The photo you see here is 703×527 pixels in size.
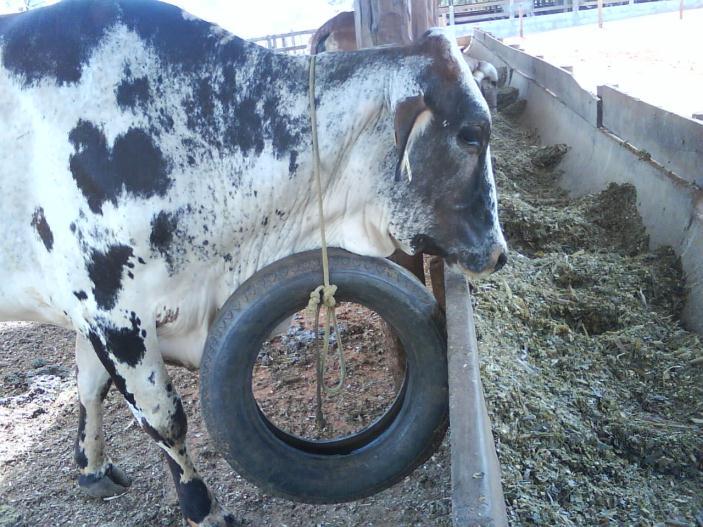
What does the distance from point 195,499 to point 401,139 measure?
154 centimetres

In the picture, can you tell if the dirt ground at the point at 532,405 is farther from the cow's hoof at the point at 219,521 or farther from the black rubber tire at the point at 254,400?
the black rubber tire at the point at 254,400

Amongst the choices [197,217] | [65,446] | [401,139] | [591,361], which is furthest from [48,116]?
[591,361]

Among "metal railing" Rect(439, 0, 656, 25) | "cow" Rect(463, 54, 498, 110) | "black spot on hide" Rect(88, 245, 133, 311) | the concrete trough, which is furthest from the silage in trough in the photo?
"metal railing" Rect(439, 0, 656, 25)

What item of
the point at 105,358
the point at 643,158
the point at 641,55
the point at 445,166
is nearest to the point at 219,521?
the point at 105,358

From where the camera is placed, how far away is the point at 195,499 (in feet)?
8.86

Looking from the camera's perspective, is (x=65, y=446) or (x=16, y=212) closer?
(x=16, y=212)

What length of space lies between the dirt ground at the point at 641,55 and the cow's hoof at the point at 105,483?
12.1 ft

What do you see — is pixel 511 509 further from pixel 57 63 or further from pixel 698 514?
pixel 57 63

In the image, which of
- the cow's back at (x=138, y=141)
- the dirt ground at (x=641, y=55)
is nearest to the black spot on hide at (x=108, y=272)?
the cow's back at (x=138, y=141)

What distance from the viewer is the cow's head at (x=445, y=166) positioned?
2.27m

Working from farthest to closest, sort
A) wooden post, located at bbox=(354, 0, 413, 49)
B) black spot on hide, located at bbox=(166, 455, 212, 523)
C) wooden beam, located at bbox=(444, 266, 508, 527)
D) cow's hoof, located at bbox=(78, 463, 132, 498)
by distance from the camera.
A: 1. wooden post, located at bbox=(354, 0, 413, 49)
2. cow's hoof, located at bbox=(78, 463, 132, 498)
3. black spot on hide, located at bbox=(166, 455, 212, 523)
4. wooden beam, located at bbox=(444, 266, 508, 527)

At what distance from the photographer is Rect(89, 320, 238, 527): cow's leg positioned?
2428 mm

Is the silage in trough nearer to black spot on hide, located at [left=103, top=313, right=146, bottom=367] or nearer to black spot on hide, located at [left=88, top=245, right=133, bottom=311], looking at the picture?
black spot on hide, located at [left=103, top=313, right=146, bottom=367]

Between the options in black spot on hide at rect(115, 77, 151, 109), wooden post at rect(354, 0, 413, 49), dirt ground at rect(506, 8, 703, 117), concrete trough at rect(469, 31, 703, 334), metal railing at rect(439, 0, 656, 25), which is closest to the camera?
black spot on hide at rect(115, 77, 151, 109)
